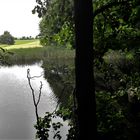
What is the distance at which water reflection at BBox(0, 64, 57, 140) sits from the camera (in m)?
21.1

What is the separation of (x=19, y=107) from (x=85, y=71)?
78.8ft

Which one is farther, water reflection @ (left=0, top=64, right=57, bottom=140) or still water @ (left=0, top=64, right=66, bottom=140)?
water reflection @ (left=0, top=64, right=57, bottom=140)

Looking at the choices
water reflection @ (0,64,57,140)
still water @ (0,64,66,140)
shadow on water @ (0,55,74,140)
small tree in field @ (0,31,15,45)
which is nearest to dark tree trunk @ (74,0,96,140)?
shadow on water @ (0,55,74,140)

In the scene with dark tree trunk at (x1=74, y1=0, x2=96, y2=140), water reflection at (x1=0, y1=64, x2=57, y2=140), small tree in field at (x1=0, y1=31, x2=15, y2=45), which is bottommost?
water reflection at (x1=0, y1=64, x2=57, y2=140)

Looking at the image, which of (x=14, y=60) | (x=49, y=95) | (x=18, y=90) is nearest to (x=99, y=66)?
(x=49, y=95)

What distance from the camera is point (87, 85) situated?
4.34 m

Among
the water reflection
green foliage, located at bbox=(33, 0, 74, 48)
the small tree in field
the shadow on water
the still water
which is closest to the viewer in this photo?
green foliage, located at bbox=(33, 0, 74, 48)

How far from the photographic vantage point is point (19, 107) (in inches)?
1093

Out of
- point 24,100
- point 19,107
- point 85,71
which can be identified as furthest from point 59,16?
point 24,100

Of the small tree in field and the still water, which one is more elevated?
the small tree in field

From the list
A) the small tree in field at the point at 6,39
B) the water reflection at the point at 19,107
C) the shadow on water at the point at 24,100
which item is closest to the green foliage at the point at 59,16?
the shadow on water at the point at 24,100

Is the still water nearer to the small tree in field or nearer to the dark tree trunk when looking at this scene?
the dark tree trunk

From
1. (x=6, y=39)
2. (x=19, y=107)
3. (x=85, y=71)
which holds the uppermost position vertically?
(x=85, y=71)

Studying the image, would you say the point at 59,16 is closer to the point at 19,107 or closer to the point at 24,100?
the point at 19,107
